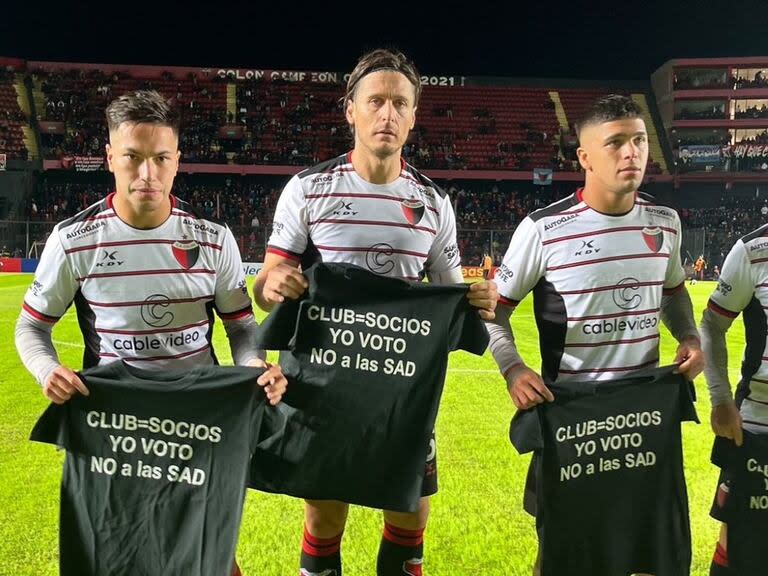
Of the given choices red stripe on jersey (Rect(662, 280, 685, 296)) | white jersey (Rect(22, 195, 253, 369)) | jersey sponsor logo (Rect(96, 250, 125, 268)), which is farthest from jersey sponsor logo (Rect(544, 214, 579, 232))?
jersey sponsor logo (Rect(96, 250, 125, 268))

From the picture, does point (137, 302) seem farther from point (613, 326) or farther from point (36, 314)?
point (613, 326)

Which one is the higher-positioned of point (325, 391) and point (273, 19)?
point (273, 19)

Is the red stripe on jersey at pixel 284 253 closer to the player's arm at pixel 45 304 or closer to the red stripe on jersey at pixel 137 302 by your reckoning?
the red stripe on jersey at pixel 137 302

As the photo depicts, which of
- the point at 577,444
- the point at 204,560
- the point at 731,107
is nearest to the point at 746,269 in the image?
the point at 577,444

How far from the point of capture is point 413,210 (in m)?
2.65

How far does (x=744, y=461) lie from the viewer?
257 centimetres

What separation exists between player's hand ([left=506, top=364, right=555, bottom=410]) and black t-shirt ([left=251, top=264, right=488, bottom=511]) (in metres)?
0.29

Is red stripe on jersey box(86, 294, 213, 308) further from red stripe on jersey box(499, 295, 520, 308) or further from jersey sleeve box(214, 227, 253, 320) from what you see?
red stripe on jersey box(499, 295, 520, 308)

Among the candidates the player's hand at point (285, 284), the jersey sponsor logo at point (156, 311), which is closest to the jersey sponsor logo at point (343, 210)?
the player's hand at point (285, 284)

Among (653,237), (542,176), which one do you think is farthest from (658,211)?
(542,176)

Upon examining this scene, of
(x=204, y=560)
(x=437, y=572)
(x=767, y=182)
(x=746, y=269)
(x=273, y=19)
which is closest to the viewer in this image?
(x=204, y=560)

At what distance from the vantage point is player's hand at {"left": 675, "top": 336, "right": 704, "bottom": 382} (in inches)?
98.7

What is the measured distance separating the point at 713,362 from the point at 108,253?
2514 millimetres

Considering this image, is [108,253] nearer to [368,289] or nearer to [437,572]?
[368,289]
